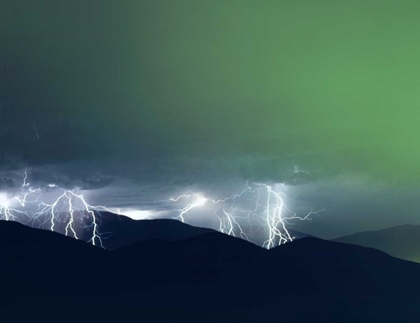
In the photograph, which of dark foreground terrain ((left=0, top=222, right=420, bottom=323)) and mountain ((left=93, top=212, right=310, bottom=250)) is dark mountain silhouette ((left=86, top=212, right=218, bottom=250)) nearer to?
mountain ((left=93, top=212, right=310, bottom=250))

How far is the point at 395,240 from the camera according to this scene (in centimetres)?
7506

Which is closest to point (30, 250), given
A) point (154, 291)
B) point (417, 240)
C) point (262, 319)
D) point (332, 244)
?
point (154, 291)

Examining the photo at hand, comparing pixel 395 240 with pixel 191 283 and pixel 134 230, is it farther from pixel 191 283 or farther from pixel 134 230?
pixel 191 283

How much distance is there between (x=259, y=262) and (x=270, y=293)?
14.2 ft

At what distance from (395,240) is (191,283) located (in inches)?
2176

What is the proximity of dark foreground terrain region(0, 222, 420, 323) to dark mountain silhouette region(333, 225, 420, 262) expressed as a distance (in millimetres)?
32446

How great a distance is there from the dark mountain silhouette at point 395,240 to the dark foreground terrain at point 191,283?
32446 millimetres

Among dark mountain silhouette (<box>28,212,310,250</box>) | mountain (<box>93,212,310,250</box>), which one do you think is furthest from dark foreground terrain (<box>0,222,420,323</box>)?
mountain (<box>93,212,310,250</box>)

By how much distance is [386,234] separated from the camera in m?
78.6

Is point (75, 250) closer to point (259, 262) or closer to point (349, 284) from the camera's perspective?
point (259, 262)

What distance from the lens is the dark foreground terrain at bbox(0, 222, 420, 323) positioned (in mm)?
25469

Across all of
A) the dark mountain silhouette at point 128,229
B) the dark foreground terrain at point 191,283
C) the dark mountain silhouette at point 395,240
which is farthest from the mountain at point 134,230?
the dark mountain silhouette at point 395,240

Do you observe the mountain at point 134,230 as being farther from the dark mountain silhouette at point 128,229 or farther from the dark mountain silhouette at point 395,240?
the dark mountain silhouette at point 395,240

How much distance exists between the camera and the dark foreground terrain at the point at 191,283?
25.5m
